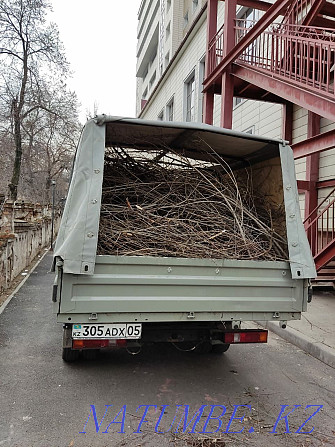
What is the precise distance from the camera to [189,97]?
17250mm

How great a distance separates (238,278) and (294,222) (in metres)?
0.91

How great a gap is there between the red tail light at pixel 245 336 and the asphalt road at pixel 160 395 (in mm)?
505

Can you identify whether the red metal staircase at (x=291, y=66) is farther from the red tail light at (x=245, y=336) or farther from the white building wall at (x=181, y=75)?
the white building wall at (x=181, y=75)

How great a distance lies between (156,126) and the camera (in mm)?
3760

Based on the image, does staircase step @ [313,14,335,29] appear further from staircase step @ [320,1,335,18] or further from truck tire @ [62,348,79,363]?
truck tire @ [62,348,79,363]

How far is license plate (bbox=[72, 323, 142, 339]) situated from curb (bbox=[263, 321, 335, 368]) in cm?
276

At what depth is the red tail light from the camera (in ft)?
12.3

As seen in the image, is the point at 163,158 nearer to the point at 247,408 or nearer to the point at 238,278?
the point at 238,278

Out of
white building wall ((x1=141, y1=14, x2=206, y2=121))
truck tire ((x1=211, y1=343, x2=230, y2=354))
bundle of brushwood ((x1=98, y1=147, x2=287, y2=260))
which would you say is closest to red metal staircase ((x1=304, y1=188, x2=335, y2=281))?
bundle of brushwood ((x1=98, y1=147, x2=287, y2=260))

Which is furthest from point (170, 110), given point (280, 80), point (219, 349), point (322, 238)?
point (219, 349)

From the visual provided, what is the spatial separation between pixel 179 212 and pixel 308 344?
265 cm

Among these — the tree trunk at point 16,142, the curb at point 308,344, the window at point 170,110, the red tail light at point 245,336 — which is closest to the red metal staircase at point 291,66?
the curb at point 308,344

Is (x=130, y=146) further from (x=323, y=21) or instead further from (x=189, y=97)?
(x=189, y=97)

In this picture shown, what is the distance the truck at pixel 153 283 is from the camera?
3123 millimetres
